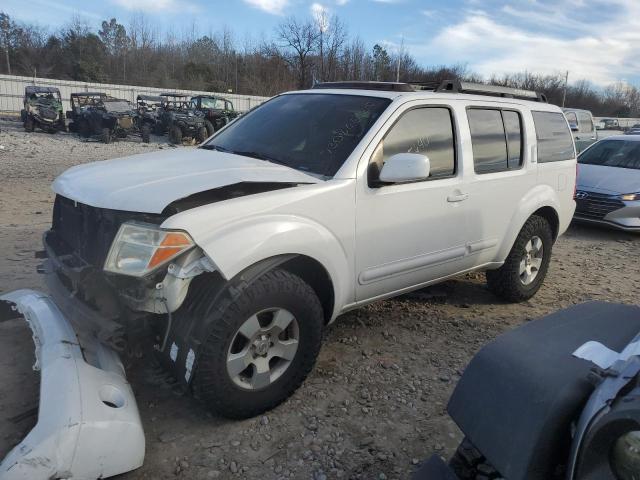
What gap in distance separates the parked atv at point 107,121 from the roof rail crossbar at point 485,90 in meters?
18.9

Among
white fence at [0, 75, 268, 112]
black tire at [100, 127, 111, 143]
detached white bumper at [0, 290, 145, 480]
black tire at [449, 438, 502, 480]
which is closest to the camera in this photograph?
black tire at [449, 438, 502, 480]

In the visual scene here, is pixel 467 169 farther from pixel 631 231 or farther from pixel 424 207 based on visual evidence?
pixel 631 231

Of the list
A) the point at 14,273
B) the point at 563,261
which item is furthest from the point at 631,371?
the point at 563,261

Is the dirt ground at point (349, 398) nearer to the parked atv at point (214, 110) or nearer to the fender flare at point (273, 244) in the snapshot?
the fender flare at point (273, 244)

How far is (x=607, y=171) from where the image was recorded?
8.73 m

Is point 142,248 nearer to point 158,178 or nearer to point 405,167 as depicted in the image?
point 158,178

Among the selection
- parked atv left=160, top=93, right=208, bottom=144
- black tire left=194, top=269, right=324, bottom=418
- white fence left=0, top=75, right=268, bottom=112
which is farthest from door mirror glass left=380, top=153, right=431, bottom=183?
white fence left=0, top=75, right=268, bottom=112

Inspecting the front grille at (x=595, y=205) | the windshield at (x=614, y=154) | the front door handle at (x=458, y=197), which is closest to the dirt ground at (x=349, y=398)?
the front door handle at (x=458, y=197)

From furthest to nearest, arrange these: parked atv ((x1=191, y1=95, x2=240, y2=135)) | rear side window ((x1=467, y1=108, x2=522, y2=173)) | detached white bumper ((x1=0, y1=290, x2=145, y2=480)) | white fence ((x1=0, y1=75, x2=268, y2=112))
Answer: white fence ((x1=0, y1=75, x2=268, y2=112)) < parked atv ((x1=191, y1=95, x2=240, y2=135)) < rear side window ((x1=467, y1=108, x2=522, y2=173)) < detached white bumper ((x1=0, y1=290, x2=145, y2=480))

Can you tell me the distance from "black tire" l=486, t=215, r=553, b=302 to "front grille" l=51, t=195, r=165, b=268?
Answer: 3307mm

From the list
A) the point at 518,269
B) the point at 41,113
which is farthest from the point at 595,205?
the point at 41,113

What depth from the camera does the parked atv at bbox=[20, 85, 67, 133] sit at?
22500mm

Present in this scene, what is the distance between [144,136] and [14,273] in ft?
60.2

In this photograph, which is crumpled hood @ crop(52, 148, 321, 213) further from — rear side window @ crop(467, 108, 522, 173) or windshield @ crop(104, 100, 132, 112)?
windshield @ crop(104, 100, 132, 112)
